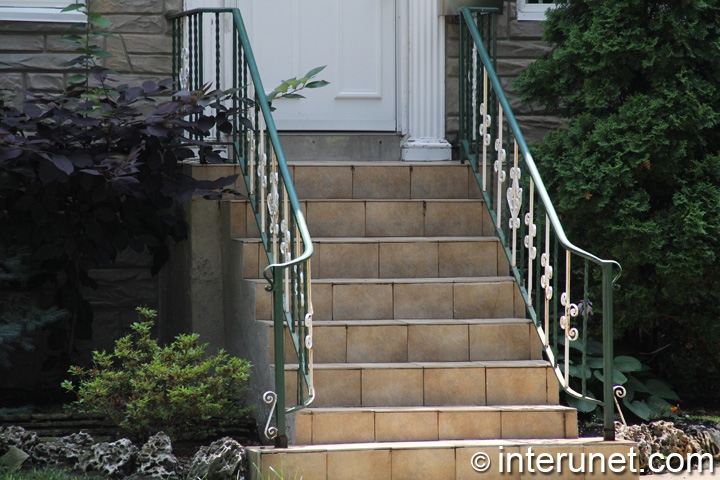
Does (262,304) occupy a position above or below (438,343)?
above

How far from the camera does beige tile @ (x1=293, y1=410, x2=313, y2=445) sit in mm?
4715

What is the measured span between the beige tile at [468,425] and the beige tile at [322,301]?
3.04ft

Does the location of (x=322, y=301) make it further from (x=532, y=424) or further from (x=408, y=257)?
(x=532, y=424)

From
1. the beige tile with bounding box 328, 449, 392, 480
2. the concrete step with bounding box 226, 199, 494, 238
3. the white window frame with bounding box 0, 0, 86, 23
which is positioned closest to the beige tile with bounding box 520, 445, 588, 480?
the beige tile with bounding box 328, 449, 392, 480

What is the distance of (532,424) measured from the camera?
4.89m

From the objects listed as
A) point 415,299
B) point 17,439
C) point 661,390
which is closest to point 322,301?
point 415,299

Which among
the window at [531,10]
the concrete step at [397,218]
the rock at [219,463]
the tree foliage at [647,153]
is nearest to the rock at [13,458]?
the rock at [219,463]

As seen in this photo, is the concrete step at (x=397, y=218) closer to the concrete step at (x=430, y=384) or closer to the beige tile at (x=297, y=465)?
the concrete step at (x=430, y=384)

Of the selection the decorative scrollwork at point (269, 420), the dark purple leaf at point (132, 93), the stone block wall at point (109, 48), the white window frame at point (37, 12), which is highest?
the white window frame at point (37, 12)

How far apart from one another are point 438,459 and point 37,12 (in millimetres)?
3925

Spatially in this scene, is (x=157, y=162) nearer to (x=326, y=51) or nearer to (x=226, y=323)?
(x=226, y=323)

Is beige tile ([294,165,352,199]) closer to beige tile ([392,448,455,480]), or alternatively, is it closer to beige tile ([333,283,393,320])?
beige tile ([333,283,393,320])

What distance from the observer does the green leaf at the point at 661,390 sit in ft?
19.1

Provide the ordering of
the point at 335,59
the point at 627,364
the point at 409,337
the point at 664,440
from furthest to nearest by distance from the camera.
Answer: the point at 335,59 → the point at 627,364 → the point at 409,337 → the point at 664,440
